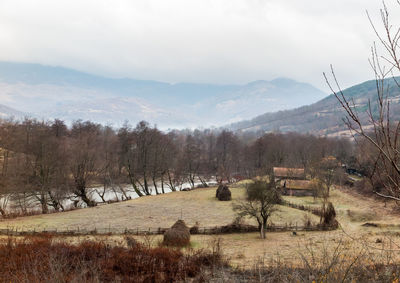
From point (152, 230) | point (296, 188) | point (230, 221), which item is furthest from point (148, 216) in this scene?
point (296, 188)

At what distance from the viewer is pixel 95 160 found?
47031 millimetres

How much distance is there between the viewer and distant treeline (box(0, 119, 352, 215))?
39.7 m

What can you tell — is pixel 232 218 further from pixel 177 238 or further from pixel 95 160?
pixel 95 160

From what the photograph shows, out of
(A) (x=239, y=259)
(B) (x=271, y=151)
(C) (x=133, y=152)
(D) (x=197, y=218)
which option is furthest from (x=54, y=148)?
Result: (B) (x=271, y=151)

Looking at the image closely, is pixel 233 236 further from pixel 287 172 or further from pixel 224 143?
pixel 224 143

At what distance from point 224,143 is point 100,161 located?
143ft

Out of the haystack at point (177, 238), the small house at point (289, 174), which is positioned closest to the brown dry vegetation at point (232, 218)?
the haystack at point (177, 238)

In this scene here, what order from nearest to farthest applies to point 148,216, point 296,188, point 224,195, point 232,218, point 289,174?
1. point 232,218
2. point 148,216
3. point 224,195
4. point 296,188
5. point 289,174

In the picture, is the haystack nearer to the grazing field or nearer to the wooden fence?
the wooden fence

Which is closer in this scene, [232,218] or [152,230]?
[152,230]

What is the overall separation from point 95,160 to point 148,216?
15.7m

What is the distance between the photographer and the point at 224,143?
88250 mm

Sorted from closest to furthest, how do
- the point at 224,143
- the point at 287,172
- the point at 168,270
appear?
the point at 168,270, the point at 287,172, the point at 224,143

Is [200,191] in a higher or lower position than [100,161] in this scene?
lower
